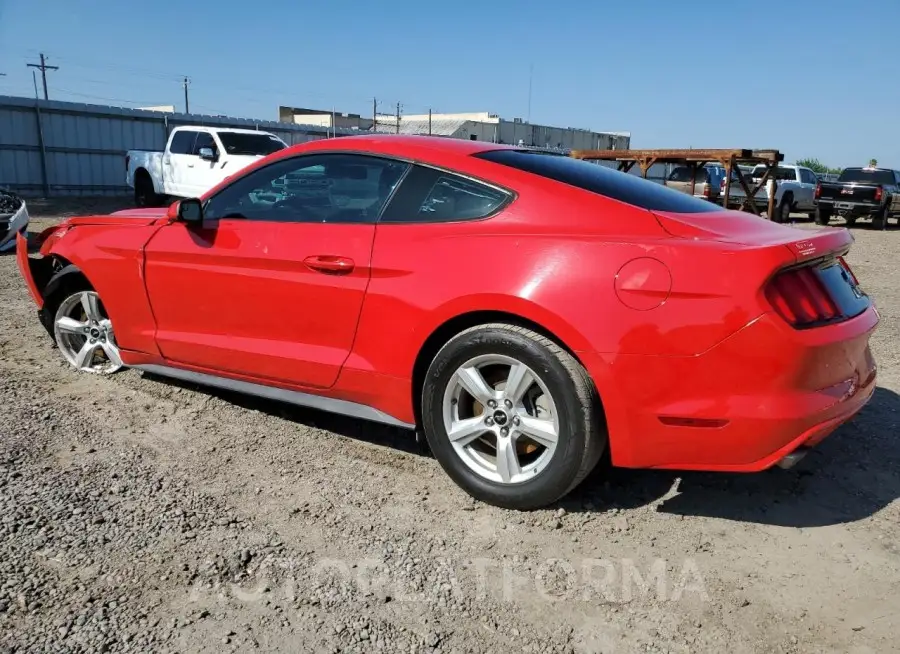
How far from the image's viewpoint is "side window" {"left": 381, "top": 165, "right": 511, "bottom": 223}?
311cm

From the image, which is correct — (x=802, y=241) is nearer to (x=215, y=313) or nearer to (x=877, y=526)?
(x=877, y=526)

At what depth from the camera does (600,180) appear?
130 inches

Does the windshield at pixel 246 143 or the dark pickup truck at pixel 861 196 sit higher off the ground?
the windshield at pixel 246 143

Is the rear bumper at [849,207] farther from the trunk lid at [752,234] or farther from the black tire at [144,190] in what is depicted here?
the trunk lid at [752,234]

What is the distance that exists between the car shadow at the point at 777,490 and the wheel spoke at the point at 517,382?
1.81 ft

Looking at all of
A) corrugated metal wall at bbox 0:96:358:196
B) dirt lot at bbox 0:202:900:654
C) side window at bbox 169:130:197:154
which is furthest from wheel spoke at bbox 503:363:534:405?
corrugated metal wall at bbox 0:96:358:196

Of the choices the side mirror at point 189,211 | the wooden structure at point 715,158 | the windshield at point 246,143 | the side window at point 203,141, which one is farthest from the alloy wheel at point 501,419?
the side window at point 203,141

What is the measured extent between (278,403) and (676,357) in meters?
2.47

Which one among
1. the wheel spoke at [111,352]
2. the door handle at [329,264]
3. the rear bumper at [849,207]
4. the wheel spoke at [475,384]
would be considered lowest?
the rear bumper at [849,207]

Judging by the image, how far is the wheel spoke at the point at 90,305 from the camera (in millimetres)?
4379

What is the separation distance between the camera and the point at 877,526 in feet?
9.74

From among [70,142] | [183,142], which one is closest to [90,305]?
[183,142]

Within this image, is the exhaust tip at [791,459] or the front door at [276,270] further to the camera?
the front door at [276,270]

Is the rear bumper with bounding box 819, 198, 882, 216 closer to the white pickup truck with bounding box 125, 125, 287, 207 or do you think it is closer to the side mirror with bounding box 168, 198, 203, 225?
the white pickup truck with bounding box 125, 125, 287, 207
